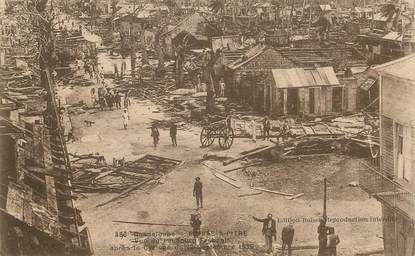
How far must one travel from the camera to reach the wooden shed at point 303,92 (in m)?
11.7

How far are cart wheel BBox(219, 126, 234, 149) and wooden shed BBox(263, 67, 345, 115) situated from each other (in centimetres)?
116

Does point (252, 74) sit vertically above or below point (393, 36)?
below

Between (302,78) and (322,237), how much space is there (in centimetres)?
393

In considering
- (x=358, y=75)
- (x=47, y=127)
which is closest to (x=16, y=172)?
(x=47, y=127)

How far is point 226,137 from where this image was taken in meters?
11.0

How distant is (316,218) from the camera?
959 cm

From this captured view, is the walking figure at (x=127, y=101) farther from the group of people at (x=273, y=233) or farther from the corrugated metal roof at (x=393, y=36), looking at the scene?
the corrugated metal roof at (x=393, y=36)

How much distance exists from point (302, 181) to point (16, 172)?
5143mm

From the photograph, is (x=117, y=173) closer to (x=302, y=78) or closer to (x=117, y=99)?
(x=117, y=99)

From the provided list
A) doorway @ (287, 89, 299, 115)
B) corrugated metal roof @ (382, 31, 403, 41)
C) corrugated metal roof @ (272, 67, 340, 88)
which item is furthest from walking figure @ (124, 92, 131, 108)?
corrugated metal roof @ (382, 31, 403, 41)

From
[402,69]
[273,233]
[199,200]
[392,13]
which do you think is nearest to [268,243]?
[273,233]

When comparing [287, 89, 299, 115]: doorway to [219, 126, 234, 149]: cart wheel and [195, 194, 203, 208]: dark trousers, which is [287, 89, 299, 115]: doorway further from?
[195, 194, 203, 208]: dark trousers

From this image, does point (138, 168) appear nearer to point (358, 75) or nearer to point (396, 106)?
point (396, 106)

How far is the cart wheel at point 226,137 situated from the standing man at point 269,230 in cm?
208
